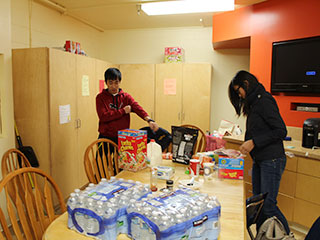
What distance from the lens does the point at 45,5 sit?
11.5ft

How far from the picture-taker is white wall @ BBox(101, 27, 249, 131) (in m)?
4.51

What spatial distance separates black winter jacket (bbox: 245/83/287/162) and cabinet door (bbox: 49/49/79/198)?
213cm

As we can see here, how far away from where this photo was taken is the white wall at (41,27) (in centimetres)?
313

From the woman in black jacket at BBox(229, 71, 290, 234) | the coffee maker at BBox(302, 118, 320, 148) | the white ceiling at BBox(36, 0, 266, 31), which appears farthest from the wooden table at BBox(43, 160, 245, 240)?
the white ceiling at BBox(36, 0, 266, 31)

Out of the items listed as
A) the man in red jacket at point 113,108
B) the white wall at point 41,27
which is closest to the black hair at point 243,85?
the man in red jacket at point 113,108

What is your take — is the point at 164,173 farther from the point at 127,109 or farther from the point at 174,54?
the point at 174,54

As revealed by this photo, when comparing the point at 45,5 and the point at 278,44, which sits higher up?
the point at 45,5

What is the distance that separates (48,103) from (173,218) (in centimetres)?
238

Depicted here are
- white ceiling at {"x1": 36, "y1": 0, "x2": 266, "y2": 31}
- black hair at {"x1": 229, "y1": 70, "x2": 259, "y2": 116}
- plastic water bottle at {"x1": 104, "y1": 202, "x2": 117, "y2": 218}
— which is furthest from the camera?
white ceiling at {"x1": 36, "y1": 0, "x2": 266, "y2": 31}

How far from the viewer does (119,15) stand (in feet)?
13.4

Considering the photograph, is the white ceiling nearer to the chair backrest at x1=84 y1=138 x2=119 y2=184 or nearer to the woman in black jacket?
the woman in black jacket

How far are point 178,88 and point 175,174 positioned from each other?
8.55ft

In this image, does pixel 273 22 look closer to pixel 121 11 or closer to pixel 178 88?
pixel 178 88

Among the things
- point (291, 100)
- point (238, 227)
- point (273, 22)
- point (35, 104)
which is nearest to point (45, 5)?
point (35, 104)
